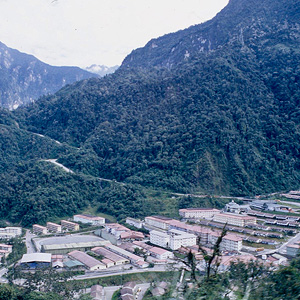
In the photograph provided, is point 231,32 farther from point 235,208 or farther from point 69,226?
point 69,226

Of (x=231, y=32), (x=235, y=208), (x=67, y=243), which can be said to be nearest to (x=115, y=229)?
(x=67, y=243)

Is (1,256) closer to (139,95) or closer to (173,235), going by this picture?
(173,235)

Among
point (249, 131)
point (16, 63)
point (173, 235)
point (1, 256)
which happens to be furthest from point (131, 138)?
point (16, 63)

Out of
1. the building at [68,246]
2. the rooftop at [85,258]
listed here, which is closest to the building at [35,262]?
the rooftop at [85,258]

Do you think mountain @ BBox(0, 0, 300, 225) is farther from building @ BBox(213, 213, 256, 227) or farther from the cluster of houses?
building @ BBox(213, 213, 256, 227)

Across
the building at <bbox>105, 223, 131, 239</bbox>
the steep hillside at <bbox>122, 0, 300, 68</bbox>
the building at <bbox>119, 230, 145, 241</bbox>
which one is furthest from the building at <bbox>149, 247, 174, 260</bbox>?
the steep hillside at <bbox>122, 0, 300, 68</bbox>

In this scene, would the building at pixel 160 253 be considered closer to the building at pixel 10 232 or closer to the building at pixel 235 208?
the building at pixel 235 208
